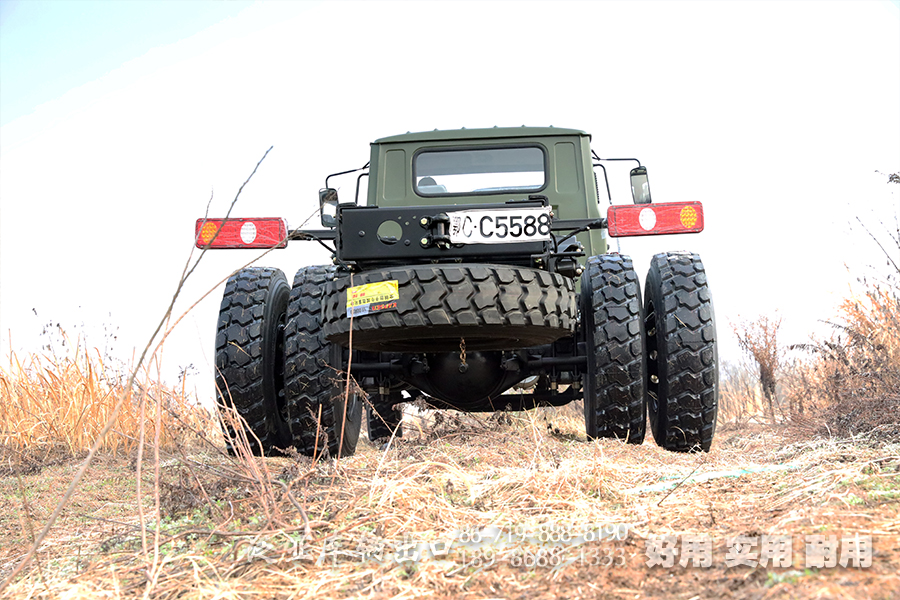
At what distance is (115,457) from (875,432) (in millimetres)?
4846

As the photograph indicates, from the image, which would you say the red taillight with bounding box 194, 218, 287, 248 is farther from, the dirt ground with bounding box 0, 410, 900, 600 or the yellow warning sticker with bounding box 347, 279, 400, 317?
the dirt ground with bounding box 0, 410, 900, 600

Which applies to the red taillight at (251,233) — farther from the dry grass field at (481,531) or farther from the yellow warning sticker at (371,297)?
the dry grass field at (481,531)

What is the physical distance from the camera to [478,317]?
3.11 meters

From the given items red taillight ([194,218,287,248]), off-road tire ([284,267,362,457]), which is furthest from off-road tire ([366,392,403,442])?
red taillight ([194,218,287,248])

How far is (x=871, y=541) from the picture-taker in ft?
5.55


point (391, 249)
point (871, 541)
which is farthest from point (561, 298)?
point (871, 541)

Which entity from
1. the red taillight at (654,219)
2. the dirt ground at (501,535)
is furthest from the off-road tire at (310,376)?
the red taillight at (654,219)

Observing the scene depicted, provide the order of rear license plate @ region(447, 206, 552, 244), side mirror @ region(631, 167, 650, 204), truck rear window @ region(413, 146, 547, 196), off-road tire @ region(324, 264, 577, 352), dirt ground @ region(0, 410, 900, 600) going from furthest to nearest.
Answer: truck rear window @ region(413, 146, 547, 196) → side mirror @ region(631, 167, 650, 204) → rear license plate @ region(447, 206, 552, 244) → off-road tire @ region(324, 264, 577, 352) → dirt ground @ region(0, 410, 900, 600)

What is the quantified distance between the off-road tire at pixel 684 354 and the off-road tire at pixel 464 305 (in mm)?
738

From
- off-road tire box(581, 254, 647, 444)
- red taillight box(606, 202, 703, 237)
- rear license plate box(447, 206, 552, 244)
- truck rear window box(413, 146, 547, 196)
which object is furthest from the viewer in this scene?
truck rear window box(413, 146, 547, 196)

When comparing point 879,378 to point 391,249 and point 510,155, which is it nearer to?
point 510,155

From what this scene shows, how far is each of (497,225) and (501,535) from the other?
1675mm

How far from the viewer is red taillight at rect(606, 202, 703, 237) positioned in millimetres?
3809

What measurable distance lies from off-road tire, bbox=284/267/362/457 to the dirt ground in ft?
3.11
